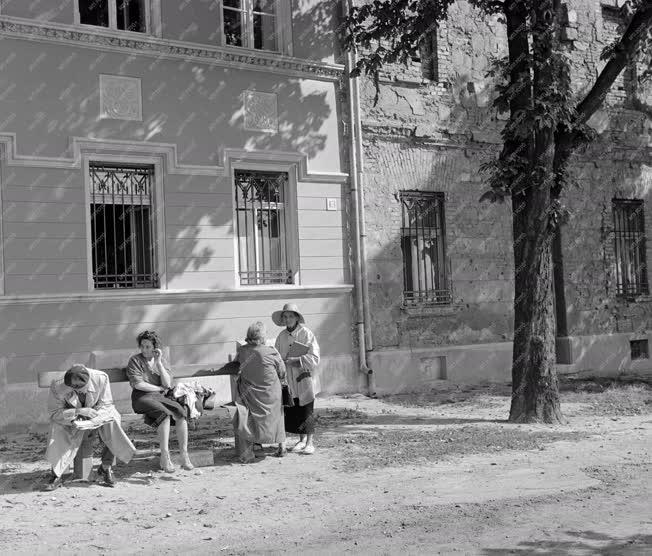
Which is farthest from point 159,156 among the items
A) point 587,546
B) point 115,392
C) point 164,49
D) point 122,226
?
point 587,546

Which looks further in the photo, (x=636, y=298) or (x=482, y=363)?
(x=636, y=298)

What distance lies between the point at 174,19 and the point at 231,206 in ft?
8.90

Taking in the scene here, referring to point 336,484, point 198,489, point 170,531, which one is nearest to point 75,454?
point 198,489

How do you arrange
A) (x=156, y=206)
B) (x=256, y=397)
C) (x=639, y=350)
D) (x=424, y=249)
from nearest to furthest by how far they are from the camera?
(x=256, y=397)
(x=156, y=206)
(x=424, y=249)
(x=639, y=350)

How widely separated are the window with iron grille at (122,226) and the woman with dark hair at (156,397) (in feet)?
12.9

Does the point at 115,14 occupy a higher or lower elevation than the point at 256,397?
higher

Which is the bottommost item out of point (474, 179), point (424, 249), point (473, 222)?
point (424, 249)

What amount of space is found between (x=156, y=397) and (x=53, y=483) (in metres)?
1.13

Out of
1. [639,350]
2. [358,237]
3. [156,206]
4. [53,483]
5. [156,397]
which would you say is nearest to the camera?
[53,483]

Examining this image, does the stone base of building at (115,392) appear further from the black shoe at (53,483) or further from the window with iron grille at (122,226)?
the black shoe at (53,483)

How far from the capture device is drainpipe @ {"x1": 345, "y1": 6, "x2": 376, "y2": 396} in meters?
13.2

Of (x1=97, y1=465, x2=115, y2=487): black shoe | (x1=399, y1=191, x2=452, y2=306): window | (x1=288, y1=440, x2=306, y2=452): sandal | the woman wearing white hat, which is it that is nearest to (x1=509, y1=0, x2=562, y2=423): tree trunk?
the woman wearing white hat

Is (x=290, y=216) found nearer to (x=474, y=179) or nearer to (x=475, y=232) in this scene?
(x=475, y=232)

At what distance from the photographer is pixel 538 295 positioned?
9992 millimetres
